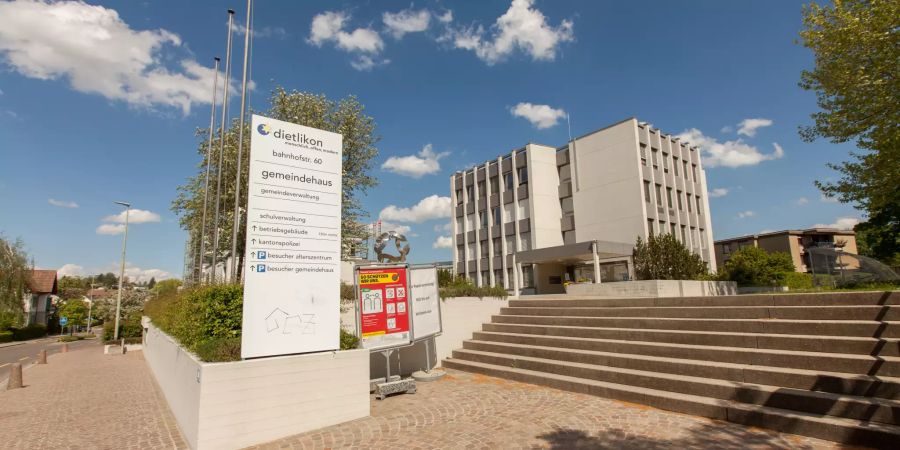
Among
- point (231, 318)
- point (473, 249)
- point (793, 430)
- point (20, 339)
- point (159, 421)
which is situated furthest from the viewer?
point (473, 249)

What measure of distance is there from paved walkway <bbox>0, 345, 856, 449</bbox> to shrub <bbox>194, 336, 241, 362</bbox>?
48.6 inches

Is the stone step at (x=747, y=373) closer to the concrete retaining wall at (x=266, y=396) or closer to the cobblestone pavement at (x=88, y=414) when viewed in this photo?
the concrete retaining wall at (x=266, y=396)

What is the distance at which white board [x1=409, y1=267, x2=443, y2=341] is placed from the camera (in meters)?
9.50

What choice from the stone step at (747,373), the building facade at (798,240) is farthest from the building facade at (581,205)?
the building facade at (798,240)

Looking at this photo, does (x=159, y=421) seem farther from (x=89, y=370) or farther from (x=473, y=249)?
(x=473, y=249)

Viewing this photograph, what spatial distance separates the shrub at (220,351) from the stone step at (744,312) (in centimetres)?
799

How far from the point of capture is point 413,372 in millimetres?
10289

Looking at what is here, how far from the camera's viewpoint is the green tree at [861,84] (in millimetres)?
9141

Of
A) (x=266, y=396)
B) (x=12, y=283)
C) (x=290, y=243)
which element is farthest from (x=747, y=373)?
(x=12, y=283)

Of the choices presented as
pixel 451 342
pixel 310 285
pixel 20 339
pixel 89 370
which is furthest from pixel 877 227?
pixel 20 339

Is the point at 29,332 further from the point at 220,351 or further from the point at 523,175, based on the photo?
the point at 220,351

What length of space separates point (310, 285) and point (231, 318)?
2.37m

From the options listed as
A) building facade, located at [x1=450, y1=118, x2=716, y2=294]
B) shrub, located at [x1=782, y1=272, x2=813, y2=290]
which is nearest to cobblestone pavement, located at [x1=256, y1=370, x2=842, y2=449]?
building facade, located at [x1=450, y1=118, x2=716, y2=294]

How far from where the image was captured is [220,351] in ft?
20.0
